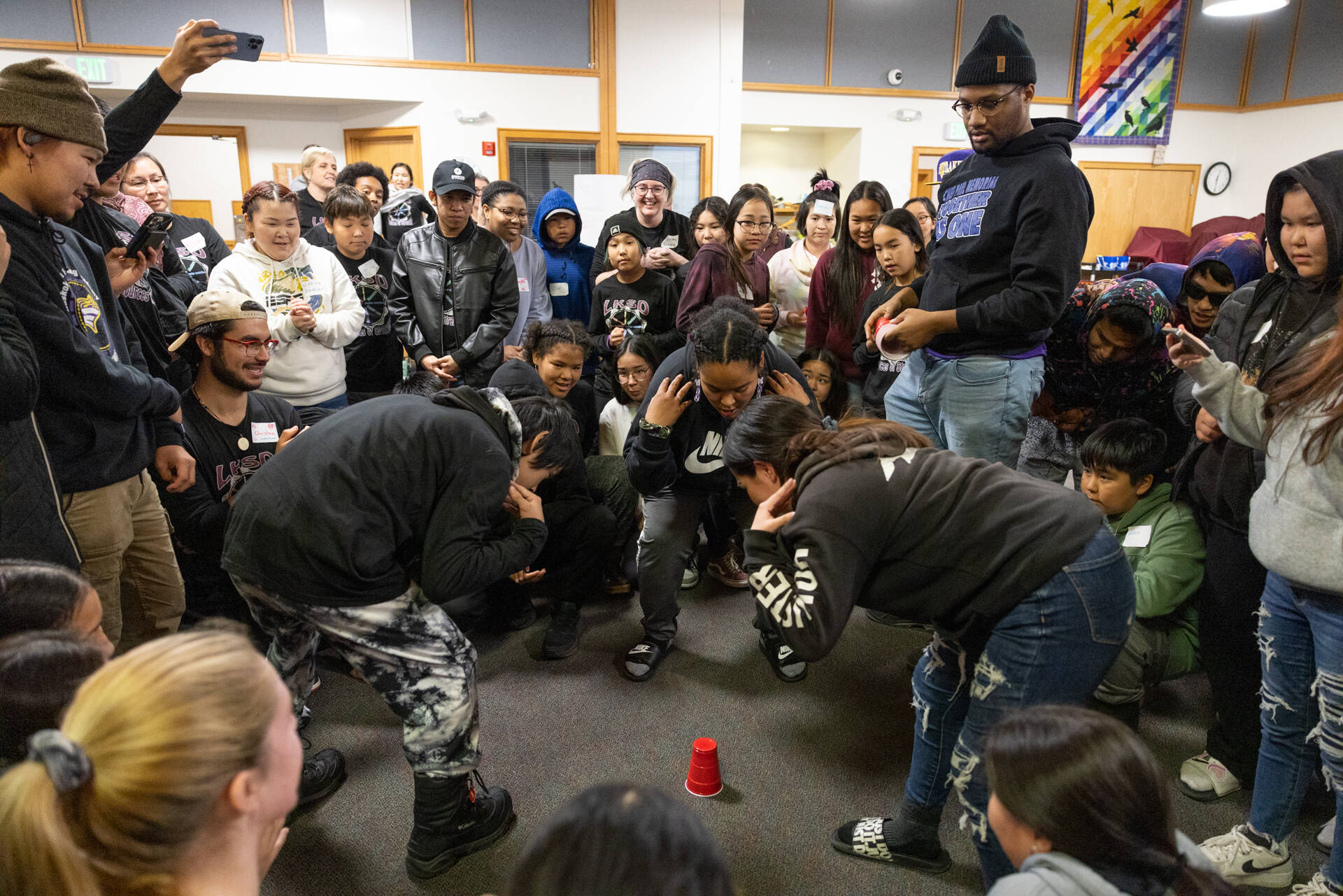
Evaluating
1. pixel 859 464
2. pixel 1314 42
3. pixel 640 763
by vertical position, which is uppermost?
pixel 1314 42

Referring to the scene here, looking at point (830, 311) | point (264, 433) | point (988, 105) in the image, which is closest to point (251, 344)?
point (264, 433)

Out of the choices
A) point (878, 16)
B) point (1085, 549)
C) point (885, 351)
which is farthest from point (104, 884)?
point (878, 16)

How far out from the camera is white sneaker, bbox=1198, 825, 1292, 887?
1.73 metres

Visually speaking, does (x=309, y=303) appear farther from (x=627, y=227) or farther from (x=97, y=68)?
(x=97, y=68)

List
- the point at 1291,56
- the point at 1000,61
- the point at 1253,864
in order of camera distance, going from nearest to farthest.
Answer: the point at 1253,864
the point at 1000,61
the point at 1291,56

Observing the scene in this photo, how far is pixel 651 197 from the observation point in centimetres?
399

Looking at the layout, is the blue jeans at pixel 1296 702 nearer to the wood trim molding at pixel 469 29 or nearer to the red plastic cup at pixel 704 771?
the red plastic cup at pixel 704 771

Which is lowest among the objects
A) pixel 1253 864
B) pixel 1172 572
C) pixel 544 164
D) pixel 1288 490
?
pixel 1253 864

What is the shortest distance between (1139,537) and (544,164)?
6.58m

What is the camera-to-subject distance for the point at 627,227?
12.6 ft

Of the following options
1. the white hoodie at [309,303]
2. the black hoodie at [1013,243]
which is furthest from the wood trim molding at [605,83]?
the black hoodie at [1013,243]

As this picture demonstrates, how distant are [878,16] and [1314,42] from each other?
17.5ft

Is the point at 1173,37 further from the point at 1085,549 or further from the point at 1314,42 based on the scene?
the point at 1085,549

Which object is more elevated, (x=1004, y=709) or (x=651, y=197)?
(x=651, y=197)
